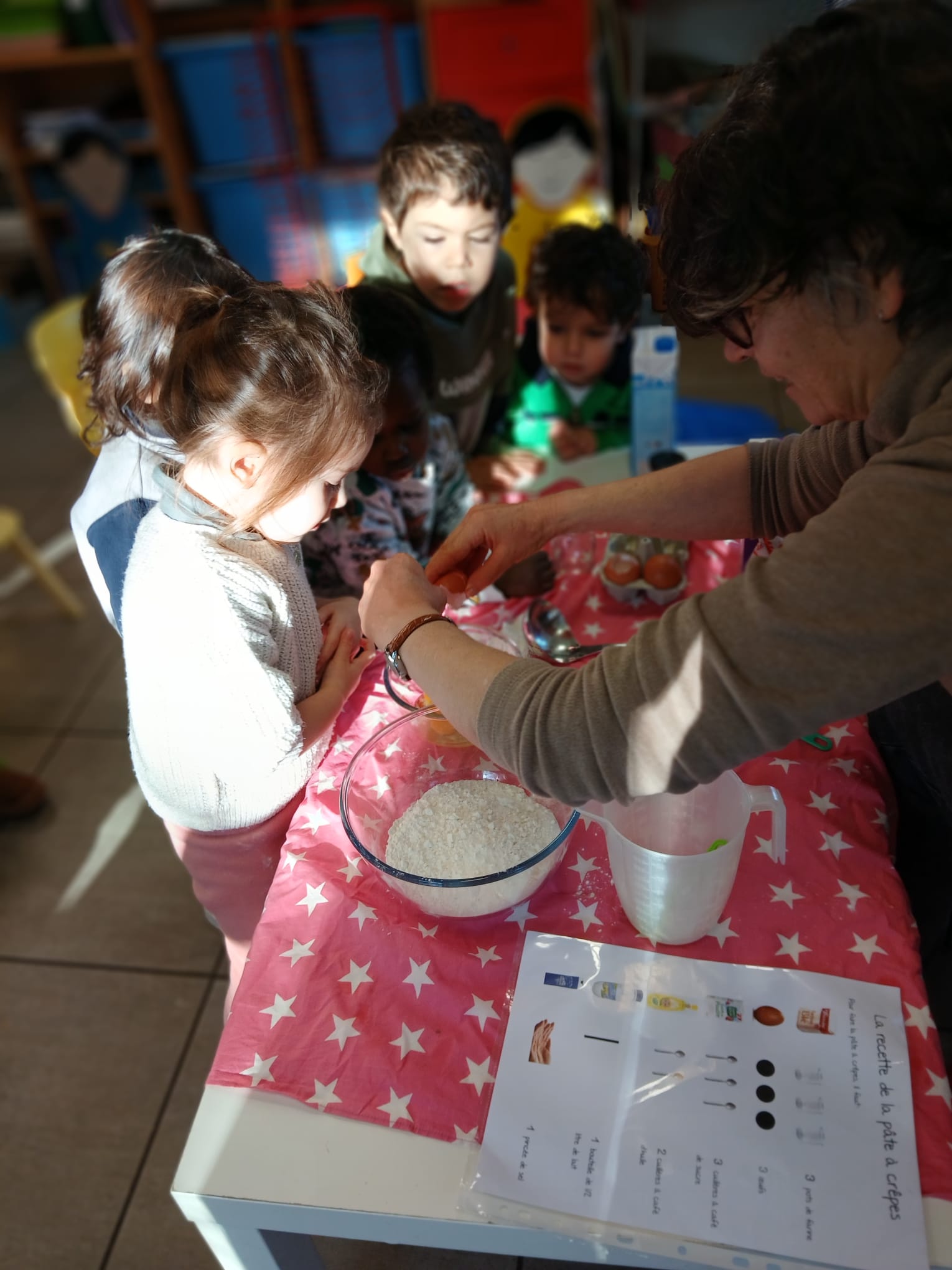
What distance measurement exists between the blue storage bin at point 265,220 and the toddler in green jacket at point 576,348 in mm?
2451

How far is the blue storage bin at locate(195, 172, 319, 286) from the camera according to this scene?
4.00 metres

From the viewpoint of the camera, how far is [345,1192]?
703 millimetres

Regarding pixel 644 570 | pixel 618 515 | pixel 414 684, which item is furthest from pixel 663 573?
pixel 414 684

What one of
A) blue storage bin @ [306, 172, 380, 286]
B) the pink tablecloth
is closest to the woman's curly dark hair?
the pink tablecloth

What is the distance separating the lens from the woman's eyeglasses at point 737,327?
78 cm

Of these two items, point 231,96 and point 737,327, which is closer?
point 737,327

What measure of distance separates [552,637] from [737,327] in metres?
0.54

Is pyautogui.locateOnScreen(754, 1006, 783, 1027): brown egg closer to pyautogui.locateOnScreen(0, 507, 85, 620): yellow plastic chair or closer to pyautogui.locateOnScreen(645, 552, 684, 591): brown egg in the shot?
pyautogui.locateOnScreen(645, 552, 684, 591): brown egg

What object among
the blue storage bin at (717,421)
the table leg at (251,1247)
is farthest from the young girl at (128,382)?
the blue storage bin at (717,421)

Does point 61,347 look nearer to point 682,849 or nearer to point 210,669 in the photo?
point 210,669

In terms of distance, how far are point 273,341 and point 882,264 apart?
0.62 m

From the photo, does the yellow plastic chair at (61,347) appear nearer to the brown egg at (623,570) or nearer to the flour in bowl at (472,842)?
the brown egg at (623,570)

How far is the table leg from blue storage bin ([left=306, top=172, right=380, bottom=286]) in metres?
3.80

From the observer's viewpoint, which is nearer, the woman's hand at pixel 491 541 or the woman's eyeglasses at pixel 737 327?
the woman's eyeglasses at pixel 737 327
